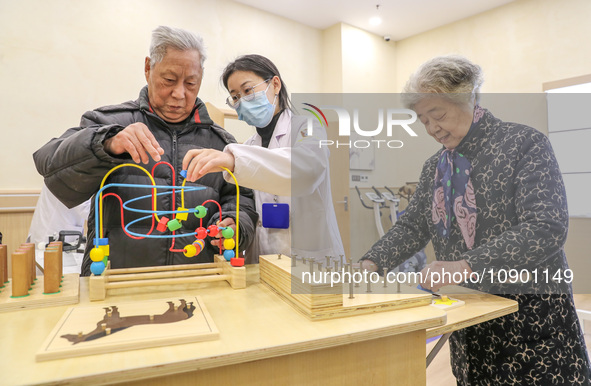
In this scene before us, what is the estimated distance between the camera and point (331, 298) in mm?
784

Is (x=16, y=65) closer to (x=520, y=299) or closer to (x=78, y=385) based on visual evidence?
(x=78, y=385)

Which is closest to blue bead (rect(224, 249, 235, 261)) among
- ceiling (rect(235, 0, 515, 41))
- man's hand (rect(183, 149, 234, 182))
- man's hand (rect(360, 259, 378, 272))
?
man's hand (rect(183, 149, 234, 182))

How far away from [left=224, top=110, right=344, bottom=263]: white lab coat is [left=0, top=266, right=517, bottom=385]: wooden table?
0.72 ft

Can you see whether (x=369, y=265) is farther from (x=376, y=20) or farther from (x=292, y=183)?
(x=376, y=20)

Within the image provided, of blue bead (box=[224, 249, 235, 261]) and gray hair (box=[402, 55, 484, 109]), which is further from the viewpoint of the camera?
blue bead (box=[224, 249, 235, 261])

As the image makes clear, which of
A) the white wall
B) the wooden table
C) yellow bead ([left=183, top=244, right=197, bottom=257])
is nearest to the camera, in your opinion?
the wooden table

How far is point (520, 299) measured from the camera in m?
1.05

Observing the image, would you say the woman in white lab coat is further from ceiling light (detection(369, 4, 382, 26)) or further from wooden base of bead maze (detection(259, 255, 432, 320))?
ceiling light (detection(369, 4, 382, 26))

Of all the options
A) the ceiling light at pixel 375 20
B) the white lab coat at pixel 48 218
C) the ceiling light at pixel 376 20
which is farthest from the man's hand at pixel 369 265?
the ceiling light at pixel 375 20

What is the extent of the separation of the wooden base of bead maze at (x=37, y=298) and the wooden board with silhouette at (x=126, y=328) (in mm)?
72

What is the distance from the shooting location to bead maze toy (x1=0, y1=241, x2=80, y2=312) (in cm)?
85

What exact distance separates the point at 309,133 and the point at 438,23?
4141mm

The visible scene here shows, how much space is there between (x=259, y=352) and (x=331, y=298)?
20cm

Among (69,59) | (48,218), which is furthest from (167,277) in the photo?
(69,59)
